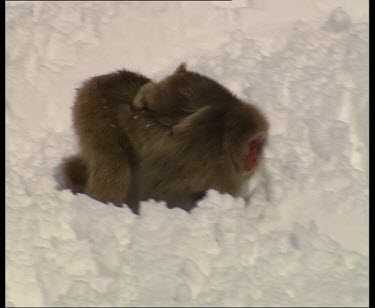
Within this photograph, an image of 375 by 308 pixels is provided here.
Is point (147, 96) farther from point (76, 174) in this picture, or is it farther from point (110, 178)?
point (76, 174)

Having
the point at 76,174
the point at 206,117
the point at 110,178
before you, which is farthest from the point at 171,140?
the point at 76,174

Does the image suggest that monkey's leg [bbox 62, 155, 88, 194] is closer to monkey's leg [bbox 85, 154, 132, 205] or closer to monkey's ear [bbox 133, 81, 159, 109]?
monkey's leg [bbox 85, 154, 132, 205]

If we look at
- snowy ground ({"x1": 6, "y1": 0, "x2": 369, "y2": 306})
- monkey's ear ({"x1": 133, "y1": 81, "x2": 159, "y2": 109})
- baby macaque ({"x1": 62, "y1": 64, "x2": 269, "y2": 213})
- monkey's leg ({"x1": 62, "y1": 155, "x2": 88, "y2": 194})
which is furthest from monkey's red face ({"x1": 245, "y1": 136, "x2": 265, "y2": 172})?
monkey's leg ({"x1": 62, "y1": 155, "x2": 88, "y2": 194})

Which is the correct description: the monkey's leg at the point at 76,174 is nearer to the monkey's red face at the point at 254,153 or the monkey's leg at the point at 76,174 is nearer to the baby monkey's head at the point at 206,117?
the baby monkey's head at the point at 206,117

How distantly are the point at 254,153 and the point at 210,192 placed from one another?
233mm

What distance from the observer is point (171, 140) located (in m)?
2.26

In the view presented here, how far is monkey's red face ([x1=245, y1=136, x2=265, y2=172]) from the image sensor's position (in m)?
2.28

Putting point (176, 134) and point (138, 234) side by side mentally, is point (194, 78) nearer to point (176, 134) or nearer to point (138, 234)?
point (176, 134)

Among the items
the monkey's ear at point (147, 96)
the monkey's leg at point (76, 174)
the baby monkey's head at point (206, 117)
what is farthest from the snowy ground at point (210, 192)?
the monkey's ear at point (147, 96)

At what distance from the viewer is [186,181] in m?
2.26

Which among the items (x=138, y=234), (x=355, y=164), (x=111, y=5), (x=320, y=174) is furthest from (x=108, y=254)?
(x=111, y=5)

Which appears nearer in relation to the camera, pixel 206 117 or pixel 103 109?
pixel 206 117

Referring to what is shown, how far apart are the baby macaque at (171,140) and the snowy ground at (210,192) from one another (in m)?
0.10

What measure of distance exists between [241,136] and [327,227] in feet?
1.43
